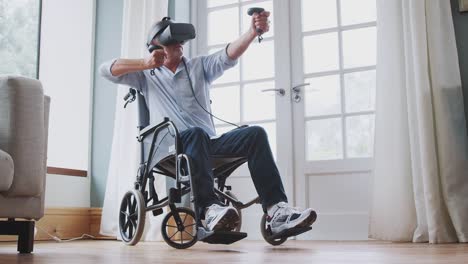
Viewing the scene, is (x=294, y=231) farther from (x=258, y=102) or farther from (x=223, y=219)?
(x=258, y=102)

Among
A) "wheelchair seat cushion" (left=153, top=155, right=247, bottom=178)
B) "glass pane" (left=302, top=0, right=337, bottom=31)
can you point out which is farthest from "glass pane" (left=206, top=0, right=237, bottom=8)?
"wheelchair seat cushion" (left=153, top=155, right=247, bottom=178)

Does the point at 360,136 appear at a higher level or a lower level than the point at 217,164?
higher

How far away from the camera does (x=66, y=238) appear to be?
3158 mm

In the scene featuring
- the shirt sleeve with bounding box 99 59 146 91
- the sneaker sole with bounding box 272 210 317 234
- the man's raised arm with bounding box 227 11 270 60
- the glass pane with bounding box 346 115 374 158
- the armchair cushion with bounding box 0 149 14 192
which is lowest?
the sneaker sole with bounding box 272 210 317 234

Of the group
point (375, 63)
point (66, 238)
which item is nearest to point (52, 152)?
point (66, 238)

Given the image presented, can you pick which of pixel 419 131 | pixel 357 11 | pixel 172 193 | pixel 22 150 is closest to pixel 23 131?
pixel 22 150

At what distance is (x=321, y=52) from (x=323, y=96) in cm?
26

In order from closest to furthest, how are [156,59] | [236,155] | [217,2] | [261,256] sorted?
[261,256] < [236,155] < [156,59] < [217,2]

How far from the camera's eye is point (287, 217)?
73.9 inches

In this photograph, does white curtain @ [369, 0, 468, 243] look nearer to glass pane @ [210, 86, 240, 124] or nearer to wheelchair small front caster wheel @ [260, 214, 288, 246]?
wheelchair small front caster wheel @ [260, 214, 288, 246]

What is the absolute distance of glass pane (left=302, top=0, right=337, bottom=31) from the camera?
3178mm

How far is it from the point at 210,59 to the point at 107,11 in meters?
1.57

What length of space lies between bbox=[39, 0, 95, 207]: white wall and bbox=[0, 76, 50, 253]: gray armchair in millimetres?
1421

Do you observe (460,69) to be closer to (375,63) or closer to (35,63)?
(375,63)
